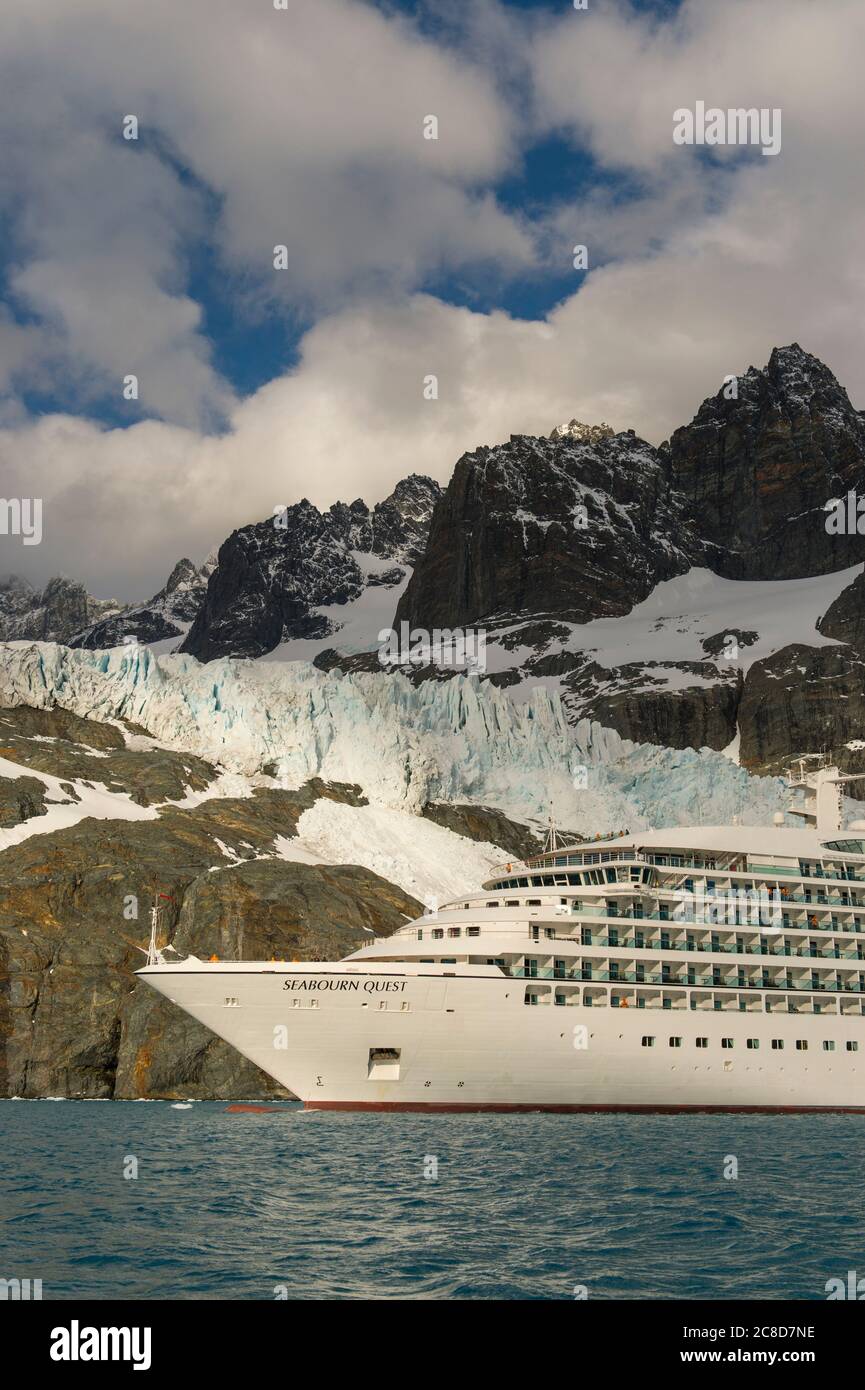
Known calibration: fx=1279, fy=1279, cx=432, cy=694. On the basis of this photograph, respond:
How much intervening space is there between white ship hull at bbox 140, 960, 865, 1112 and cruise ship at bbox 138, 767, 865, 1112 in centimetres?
7

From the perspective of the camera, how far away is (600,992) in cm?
5369

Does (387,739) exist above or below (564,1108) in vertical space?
above

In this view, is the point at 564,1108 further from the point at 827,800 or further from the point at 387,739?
the point at 387,739

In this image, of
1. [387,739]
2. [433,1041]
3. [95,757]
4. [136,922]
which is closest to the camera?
[433,1041]

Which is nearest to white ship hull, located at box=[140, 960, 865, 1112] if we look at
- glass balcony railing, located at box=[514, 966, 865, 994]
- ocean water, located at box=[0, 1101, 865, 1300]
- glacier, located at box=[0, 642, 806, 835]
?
glass balcony railing, located at box=[514, 966, 865, 994]

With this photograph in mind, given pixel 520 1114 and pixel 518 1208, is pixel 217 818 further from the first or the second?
pixel 518 1208

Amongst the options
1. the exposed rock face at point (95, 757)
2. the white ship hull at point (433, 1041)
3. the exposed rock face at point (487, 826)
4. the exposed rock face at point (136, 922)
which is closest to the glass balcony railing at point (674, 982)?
the white ship hull at point (433, 1041)

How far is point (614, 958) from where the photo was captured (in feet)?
178

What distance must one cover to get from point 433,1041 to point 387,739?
239 feet

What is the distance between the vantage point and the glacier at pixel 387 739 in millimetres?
119375

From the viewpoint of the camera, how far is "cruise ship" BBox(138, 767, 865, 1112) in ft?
161

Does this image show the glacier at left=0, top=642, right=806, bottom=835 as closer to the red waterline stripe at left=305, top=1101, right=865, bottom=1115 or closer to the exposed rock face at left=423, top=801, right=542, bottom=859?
the exposed rock face at left=423, top=801, right=542, bottom=859

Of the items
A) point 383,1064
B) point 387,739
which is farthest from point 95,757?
point 383,1064
